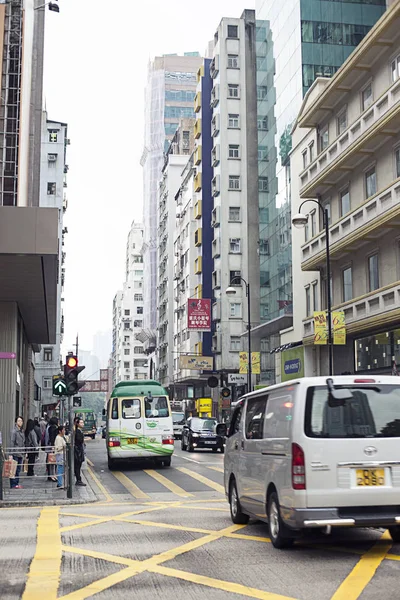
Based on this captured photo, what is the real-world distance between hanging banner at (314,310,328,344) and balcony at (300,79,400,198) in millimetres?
7050

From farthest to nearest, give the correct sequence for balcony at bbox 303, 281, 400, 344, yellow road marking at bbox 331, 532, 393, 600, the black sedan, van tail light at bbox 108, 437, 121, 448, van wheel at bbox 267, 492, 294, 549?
1. the black sedan
2. balcony at bbox 303, 281, 400, 344
3. van tail light at bbox 108, 437, 121, 448
4. van wheel at bbox 267, 492, 294, 549
5. yellow road marking at bbox 331, 532, 393, 600

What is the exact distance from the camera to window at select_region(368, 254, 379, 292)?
3142cm

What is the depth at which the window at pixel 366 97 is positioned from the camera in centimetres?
3278

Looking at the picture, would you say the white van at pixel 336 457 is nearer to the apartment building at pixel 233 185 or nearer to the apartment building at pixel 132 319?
the apartment building at pixel 233 185

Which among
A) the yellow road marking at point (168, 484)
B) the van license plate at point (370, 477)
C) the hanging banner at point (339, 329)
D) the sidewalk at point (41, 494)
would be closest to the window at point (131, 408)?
A: the yellow road marking at point (168, 484)

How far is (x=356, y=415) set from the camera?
9234mm

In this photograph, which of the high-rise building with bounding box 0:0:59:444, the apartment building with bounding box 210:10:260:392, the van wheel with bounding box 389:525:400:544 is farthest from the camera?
the apartment building with bounding box 210:10:260:392

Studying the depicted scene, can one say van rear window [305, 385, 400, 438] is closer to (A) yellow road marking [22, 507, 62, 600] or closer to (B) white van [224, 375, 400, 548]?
(B) white van [224, 375, 400, 548]

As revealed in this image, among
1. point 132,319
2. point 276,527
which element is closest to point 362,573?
point 276,527

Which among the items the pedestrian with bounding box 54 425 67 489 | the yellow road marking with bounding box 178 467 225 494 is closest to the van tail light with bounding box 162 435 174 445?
the yellow road marking with bounding box 178 467 225 494

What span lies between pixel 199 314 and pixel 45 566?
57949 mm

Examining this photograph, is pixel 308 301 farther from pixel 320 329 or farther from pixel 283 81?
pixel 283 81

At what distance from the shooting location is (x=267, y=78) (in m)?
52.7

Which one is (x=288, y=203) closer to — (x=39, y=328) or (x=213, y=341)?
(x=39, y=328)
